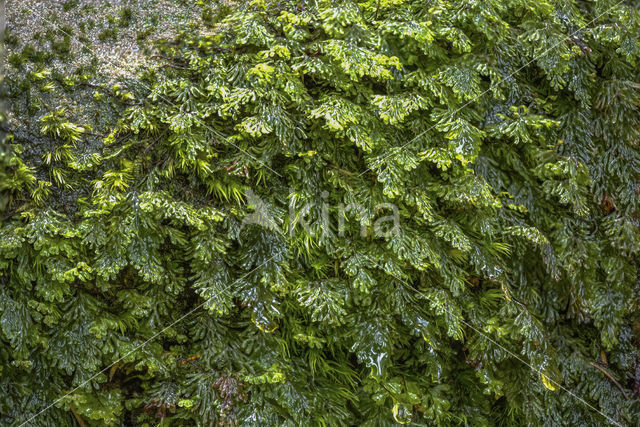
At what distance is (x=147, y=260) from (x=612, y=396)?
287cm

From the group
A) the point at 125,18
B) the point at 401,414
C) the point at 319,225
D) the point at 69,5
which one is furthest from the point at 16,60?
the point at 401,414

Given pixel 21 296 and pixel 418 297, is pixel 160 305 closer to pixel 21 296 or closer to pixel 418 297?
pixel 21 296

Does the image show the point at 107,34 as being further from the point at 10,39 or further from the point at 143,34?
the point at 10,39

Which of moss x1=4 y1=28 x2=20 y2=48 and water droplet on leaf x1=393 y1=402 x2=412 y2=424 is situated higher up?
moss x1=4 y1=28 x2=20 y2=48

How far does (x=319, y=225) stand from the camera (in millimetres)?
2359

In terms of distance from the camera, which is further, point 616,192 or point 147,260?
point 616,192

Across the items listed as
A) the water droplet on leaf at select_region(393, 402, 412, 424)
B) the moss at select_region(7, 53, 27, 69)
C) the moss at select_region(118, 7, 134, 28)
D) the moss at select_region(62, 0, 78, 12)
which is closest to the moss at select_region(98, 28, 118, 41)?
the moss at select_region(118, 7, 134, 28)

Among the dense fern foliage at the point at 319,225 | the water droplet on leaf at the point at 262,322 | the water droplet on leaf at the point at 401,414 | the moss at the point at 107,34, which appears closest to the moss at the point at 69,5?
the moss at the point at 107,34

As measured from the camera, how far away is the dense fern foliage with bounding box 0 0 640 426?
7.02ft

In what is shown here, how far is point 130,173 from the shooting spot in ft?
7.30

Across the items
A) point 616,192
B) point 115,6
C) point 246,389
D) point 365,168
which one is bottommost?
point 246,389

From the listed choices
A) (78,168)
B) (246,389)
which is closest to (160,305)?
(246,389)

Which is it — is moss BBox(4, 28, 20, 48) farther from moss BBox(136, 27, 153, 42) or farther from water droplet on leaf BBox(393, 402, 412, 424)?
water droplet on leaf BBox(393, 402, 412, 424)

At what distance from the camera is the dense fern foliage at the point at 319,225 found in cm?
214
